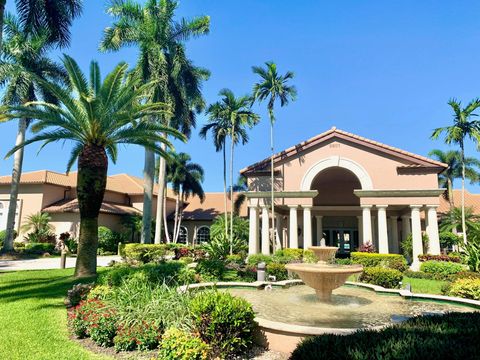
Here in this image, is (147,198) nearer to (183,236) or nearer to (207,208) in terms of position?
(183,236)

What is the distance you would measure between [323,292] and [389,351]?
6043 mm

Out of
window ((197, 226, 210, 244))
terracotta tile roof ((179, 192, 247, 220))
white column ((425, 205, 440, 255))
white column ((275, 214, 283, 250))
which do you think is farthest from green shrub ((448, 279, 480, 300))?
window ((197, 226, 210, 244))

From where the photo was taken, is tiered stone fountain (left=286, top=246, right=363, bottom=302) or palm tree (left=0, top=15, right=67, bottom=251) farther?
palm tree (left=0, top=15, right=67, bottom=251)

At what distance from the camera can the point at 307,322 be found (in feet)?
24.0

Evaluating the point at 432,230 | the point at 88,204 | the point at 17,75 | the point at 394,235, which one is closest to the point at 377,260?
the point at 432,230

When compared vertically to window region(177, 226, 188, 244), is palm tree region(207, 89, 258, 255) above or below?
above

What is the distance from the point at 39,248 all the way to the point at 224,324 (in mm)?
28132

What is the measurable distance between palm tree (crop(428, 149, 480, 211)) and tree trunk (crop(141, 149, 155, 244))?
35.1 metres

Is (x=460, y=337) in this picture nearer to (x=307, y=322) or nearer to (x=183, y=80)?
(x=307, y=322)

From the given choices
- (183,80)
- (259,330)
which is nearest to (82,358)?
(259,330)

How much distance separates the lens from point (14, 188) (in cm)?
2597

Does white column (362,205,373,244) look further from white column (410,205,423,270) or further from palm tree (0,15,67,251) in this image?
palm tree (0,15,67,251)

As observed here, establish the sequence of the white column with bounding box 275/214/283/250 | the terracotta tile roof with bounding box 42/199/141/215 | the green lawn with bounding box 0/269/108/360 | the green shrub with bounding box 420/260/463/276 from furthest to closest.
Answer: the terracotta tile roof with bounding box 42/199/141/215, the white column with bounding box 275/214/283/250, the green shrub with bounding box 420/260/463/276, the green lawn with bounding box 0/269/108/360

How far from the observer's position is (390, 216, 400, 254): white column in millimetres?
30188
